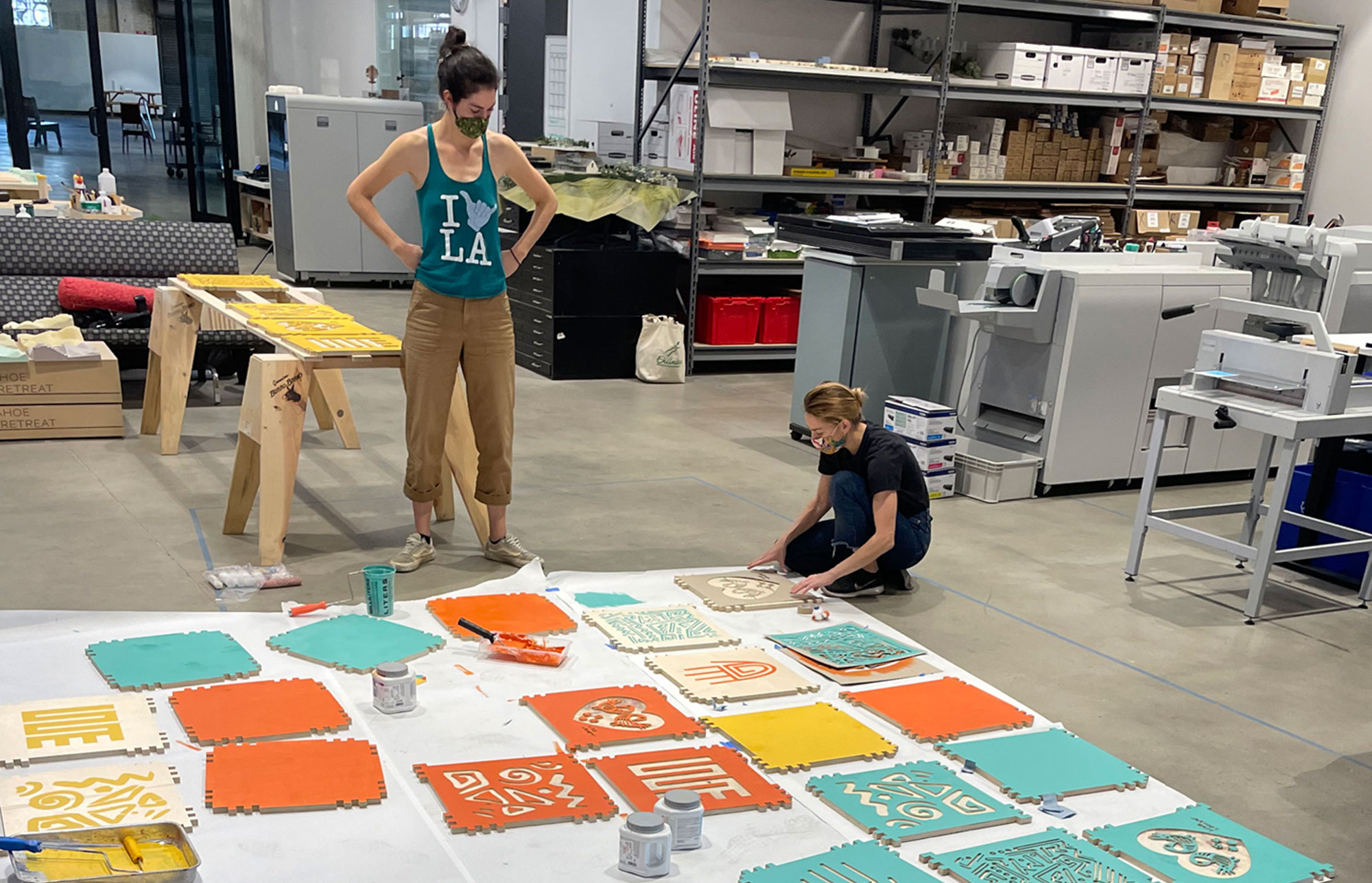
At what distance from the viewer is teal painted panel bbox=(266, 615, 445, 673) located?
11.5 feet

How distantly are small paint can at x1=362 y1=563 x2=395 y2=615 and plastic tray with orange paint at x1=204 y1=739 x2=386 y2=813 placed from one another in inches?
31.8

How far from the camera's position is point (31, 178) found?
758 cm

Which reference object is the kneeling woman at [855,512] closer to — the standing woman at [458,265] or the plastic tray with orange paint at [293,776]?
the standing woman at [458,265]

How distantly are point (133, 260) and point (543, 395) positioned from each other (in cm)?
236

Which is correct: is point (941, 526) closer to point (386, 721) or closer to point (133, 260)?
point (386, 721)

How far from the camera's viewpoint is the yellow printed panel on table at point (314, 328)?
15.0 feet

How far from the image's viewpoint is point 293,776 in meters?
2.86

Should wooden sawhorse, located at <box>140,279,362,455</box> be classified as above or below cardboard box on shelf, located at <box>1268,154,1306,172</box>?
below

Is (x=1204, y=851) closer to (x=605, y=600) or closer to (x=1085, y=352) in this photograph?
(x=605, y=600)

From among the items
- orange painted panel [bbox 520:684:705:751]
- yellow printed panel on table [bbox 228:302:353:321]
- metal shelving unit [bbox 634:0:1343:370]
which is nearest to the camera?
orange painted panel [bbox 520:684:705:751]

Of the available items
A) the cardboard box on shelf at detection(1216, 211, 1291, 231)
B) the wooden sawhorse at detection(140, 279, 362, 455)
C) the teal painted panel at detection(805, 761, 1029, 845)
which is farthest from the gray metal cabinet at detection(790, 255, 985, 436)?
the cardboard box on shelf at detection(1216, 211, 1291, 231)

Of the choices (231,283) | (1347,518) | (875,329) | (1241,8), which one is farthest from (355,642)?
(1241,8)

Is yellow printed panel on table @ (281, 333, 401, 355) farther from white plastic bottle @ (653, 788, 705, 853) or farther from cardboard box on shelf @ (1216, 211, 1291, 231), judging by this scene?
cardboard box on shelf @ (1216, 211, 1291, 231)

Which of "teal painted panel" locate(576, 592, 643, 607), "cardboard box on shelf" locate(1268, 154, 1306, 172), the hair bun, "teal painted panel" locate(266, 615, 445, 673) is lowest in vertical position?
"teal painted panel" locate(576, 592, 643, 607)
